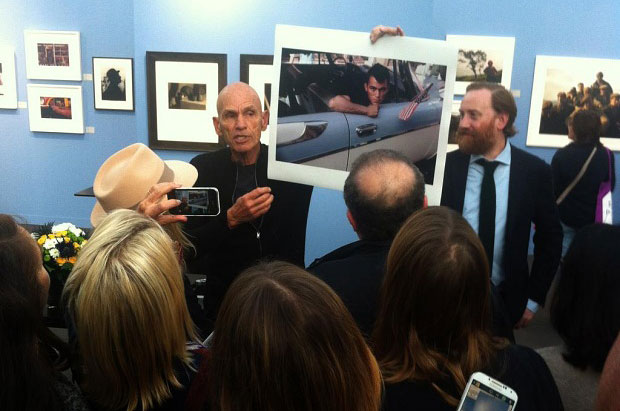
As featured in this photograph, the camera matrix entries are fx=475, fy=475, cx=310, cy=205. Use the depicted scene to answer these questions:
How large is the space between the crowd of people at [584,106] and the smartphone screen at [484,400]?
15.0 ft

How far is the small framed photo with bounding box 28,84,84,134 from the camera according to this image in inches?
265

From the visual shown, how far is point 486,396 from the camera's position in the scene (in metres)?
1.11

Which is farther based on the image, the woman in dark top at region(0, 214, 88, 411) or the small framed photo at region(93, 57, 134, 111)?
the small framed photo at region(93, 57, 134, 111)

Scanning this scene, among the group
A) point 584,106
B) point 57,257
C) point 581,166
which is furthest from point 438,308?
point 584,106

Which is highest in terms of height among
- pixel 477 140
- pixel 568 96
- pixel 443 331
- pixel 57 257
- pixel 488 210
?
pixel 568 96

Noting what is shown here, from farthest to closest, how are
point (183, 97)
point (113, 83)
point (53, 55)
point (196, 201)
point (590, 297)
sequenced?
point (53, 55)
point (113, 83)
point (183, 97)
point (196, 201)
point (590, 297)

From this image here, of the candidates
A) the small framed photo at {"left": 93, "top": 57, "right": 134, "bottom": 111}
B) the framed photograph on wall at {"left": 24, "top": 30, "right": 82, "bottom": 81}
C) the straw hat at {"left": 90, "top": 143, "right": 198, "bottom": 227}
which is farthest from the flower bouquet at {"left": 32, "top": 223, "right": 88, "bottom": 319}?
the framed photograph on wall at {"left": 24, "top": 30, "right": 82, "bottom": 81}

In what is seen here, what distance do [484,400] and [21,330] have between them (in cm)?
112

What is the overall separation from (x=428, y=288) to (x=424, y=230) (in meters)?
0.15

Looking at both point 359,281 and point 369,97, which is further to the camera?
point 369,97

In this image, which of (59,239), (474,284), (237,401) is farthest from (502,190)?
(59,239)

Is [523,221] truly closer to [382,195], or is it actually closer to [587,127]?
[382,195]

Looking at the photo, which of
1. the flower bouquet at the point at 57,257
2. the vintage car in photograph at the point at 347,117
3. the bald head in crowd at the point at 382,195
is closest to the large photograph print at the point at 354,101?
the vintage car in photograph at the point at 347,117

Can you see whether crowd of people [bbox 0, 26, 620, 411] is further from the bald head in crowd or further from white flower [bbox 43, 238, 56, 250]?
white flower [bbox 43, 238, 56, 250]
